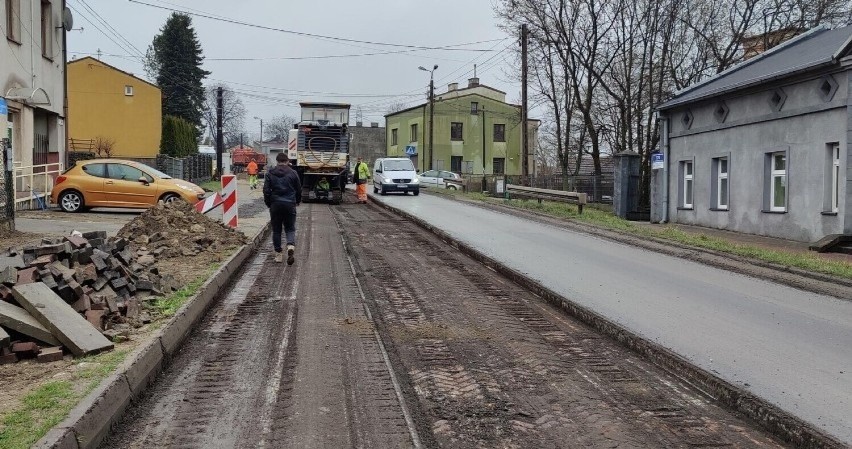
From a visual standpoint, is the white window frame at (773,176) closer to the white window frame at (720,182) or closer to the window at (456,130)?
the white window frame at (720,182)

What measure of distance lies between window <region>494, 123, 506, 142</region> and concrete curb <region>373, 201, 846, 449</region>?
64.6 m

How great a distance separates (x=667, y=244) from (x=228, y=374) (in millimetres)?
12874

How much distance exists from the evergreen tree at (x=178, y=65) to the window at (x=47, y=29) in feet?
172

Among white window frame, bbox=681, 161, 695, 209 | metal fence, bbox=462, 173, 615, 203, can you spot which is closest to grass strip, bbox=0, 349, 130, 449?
white window frame, bbox=681, 161, 695, 209

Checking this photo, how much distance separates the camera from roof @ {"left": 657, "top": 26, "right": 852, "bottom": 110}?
18.0 meters

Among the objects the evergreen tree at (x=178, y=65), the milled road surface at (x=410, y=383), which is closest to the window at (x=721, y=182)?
the milled road surface at (x=410, y=383)

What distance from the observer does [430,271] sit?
39.7ft

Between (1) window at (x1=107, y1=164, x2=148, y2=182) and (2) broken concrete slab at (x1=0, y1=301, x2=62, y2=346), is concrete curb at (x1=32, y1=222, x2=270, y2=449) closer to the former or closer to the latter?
(2) broken concrete slab at (x1=0, y1=301, x2=62, y2=346)

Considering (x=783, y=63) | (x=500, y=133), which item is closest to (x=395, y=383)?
(x=783, y=63)

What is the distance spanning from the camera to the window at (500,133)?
243 ft

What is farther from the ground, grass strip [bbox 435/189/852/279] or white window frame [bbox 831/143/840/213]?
white window frame [bbox 831/143/840/213]

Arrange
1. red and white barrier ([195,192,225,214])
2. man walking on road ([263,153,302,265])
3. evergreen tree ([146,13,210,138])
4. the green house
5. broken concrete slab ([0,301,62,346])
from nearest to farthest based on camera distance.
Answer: broken concrete slab ([0,301,62,346]) < man walking on road ([263,153,302,265]) < red and white barrier ([195,192,225,214]) < the green house < evergreen tree ([146,13,210,138])

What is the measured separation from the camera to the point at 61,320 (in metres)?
6.50

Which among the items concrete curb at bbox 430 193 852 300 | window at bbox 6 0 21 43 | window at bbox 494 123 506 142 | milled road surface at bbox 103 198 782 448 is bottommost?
milled road surface at bbox 103 198 782 448
